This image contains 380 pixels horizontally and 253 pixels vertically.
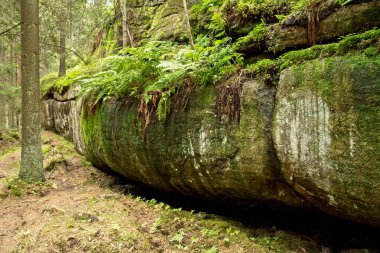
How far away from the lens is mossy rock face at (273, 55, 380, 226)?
3.45 metres

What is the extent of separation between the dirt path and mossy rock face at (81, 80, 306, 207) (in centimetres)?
65

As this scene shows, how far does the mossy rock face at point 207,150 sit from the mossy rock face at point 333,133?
332mm

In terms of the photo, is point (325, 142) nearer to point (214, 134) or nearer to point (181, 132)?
point (214, 134)

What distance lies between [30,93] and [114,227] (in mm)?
5538

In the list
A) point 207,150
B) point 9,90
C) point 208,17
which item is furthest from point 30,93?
point 9,90

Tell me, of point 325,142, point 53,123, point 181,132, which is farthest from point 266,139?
point 53,123

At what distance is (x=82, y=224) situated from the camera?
5473 mm

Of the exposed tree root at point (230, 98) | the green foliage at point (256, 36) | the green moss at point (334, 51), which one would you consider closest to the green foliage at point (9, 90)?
the green foliage at point (256, 36)

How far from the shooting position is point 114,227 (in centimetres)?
529

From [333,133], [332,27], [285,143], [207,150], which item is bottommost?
[207,150]

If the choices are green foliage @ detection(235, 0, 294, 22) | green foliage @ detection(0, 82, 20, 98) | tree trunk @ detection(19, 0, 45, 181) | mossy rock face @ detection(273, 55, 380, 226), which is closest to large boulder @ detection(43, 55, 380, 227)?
mossy rock face @ detection(273, 55, 380, 226)

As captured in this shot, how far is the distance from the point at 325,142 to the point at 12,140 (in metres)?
17.3

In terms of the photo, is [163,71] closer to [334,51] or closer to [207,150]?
[207,150]

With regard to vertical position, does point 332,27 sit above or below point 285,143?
above
